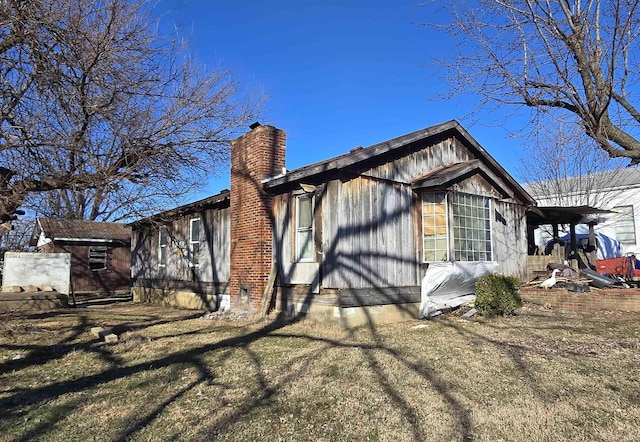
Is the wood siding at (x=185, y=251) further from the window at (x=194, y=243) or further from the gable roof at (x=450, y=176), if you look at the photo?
the gable roof at (x=450, y=176)

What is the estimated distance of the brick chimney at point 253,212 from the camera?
11.2 meters

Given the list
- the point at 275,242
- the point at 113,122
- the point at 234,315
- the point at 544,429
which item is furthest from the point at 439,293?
the point at 113,122

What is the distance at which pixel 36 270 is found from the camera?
17500mm

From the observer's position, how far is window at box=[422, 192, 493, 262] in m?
10.9

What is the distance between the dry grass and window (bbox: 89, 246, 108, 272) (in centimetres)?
1827

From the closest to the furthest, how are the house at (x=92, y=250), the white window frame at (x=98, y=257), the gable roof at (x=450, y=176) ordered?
the gable roof at (x=450, y=176) < the house at (x=92, y=250) < the white window frame at (x=98, y=257)

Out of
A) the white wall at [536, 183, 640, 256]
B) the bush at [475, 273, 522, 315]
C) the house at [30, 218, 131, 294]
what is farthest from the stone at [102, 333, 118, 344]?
the white wall at [536, 183, 640, 256]

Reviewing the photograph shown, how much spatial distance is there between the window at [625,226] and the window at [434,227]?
1633 centimetres

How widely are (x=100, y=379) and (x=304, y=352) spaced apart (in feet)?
9.71

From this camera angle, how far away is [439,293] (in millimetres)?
10648

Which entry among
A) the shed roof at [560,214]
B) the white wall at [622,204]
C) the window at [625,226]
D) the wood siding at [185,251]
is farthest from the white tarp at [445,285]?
the window at [625,226]

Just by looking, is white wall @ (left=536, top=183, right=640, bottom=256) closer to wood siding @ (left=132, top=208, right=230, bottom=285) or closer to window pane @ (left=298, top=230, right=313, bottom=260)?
window pane @ (left=298, top=230, right=313, bottom=260)

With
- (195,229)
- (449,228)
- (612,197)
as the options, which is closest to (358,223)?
(449,228)

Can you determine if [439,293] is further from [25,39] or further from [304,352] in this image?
[25,39]
